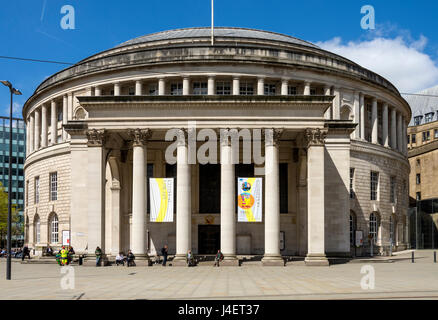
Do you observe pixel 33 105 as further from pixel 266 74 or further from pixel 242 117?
pixel 242 117

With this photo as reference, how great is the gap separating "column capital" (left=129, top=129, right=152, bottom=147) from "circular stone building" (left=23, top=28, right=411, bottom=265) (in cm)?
17

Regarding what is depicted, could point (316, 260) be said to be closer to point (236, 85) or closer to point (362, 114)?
point (236, 85)

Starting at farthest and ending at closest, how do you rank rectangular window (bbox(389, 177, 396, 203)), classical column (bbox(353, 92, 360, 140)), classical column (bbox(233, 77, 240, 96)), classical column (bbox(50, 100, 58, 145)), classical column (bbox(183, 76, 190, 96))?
rectangular window (bbox(389, 177, 396, 203)), classical column (bbox(50, 100, 58, 145)), classical column (bbox(353, 92, 360, 140)), classical column (bbox(233, 77, 240, 96)), classical column (bbox(183, 76, 190, 96))

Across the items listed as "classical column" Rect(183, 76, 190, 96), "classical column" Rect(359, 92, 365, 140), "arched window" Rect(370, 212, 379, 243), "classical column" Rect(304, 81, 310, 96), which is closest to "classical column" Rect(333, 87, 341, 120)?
"classical column" Rect(359, 92, 365, 140)

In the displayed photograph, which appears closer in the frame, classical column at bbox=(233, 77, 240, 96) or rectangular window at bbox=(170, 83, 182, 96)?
classical column at bbox=(233, 77, 240, 96)

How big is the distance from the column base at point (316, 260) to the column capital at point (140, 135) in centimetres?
1587

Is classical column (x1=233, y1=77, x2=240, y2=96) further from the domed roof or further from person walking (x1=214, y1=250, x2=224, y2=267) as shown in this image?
person walking (x1=214, y1=250, x2=224, y2=267)

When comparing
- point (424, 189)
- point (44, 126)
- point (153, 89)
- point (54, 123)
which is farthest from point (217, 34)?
point (424, 189)

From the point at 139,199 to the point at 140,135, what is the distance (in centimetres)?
509

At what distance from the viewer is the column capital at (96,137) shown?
1636 inches

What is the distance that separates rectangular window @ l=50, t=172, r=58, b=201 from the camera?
63688mm

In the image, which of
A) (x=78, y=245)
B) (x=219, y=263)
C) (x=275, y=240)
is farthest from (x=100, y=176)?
(x=275, y=240)

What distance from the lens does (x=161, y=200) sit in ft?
136

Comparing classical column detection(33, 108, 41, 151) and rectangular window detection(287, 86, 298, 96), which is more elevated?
rectangular window detection(287, 86, 298, 96)
